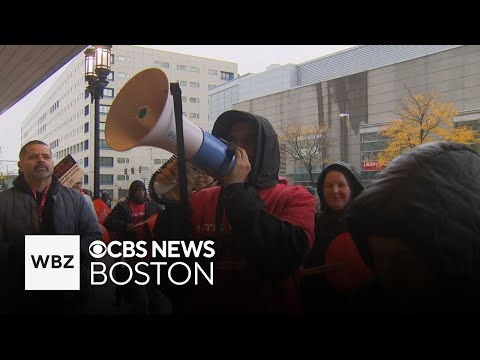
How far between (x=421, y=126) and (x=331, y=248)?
591 millimetres

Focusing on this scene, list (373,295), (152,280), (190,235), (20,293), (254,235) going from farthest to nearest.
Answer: (20,293) → (152,280) → (190,235) → (254,235) → (373,295)

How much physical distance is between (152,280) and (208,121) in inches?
26.3

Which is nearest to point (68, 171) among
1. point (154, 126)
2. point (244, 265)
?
point (154, 126)

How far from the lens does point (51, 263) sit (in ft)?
5.45

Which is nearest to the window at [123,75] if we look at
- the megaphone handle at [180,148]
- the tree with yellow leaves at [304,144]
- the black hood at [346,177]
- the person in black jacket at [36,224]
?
the megaphone handle at [180,148]

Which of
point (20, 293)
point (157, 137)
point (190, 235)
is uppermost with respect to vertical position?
point (157, 137)

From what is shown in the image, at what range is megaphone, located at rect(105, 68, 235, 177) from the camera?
1.16 metres

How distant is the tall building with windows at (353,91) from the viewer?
1567mm

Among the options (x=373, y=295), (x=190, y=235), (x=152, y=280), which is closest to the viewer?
(x=373, y=295)

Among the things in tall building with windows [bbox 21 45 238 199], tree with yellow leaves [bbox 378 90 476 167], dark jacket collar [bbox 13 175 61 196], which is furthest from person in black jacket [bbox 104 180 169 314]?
tree with yellow leaves [bbox 378 90 476 167]

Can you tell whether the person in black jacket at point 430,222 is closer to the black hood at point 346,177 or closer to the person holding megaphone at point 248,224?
the person holding megaphone at point 248,224

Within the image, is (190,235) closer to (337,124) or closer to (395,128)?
(337,124)

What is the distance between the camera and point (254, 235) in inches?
44.9
